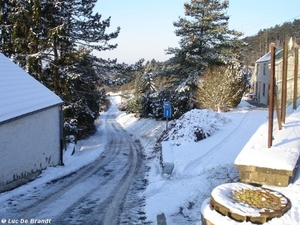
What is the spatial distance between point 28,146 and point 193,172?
652cm

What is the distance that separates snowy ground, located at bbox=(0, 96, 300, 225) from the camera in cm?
714

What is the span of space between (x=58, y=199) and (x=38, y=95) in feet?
21.3

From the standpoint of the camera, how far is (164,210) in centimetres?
774

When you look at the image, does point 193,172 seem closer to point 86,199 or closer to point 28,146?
point 86,199

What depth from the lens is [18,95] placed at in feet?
42.5

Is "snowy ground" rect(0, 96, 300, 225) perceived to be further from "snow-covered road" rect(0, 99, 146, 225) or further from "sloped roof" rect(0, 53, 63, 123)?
"sloped roof" rect(0, 53, 63, 123)

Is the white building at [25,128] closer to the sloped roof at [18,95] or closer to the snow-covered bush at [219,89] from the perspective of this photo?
the sloped roof at [18,95]

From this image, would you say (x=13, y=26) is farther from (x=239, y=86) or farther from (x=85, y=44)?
(x=239, y=86)

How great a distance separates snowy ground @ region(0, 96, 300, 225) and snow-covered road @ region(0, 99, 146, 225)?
425 millimetres

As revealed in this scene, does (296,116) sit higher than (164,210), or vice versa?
(296,116)

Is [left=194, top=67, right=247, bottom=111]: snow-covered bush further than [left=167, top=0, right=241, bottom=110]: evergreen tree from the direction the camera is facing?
No

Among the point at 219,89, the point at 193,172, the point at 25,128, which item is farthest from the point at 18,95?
the point at 219,89

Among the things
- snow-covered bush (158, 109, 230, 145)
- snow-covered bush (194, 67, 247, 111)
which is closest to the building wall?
snow-covered bush (158, 109, 230, 145)

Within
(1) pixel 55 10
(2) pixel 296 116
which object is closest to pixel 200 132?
→ (2) pixel 296 116
